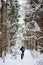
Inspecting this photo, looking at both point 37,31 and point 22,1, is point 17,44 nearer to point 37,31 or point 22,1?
point 37,31

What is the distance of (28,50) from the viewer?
10.7 feet

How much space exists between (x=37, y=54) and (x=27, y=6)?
102cm

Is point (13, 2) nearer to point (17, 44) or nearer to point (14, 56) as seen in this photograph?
point (17, 44)

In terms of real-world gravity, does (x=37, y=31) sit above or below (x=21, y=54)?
above

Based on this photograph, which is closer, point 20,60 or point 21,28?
point 20,60

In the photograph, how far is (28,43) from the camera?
3330 mm

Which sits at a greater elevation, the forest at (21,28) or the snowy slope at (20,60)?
the forest at (21,28)

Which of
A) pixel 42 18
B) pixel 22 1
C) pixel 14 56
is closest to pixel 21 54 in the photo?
pixel 14 56

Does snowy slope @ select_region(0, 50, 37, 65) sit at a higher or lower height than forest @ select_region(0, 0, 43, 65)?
lower

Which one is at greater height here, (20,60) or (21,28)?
(21,28)

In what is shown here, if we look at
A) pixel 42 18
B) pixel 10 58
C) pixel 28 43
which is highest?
pixel 42 18

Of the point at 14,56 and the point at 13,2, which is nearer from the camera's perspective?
the point at 14,56

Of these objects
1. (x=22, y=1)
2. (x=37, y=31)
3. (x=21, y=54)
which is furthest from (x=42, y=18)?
(x=21, y=54)

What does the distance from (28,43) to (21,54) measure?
0.27 metres
